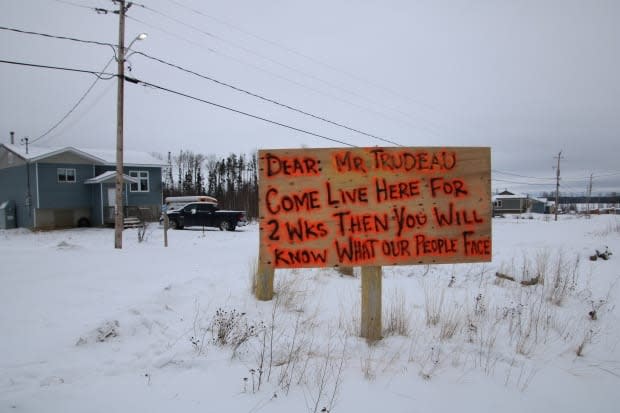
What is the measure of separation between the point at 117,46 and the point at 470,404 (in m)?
13.3

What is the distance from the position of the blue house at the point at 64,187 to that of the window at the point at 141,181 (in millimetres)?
67

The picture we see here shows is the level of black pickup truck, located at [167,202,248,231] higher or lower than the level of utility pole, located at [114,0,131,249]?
lower

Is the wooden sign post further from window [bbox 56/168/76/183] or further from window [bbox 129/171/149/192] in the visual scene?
window [bbox 129/171/149/192]

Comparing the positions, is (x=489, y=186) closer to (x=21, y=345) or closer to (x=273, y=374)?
(x=273, y=374)

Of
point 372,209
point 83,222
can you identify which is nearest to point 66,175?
point 83,222

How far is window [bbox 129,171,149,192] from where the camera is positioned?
25.7 m

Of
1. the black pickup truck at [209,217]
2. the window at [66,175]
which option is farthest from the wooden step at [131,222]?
the window at [66,175]

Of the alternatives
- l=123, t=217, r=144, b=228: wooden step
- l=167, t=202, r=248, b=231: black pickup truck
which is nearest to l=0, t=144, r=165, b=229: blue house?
l=123, t=217, r=144, b=228: wooden step

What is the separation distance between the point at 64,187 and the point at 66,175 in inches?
33.0

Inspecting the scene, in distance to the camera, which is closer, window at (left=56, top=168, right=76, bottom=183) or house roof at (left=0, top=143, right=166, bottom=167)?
house roof at (left=0, top=143, right=166, bottom=167)

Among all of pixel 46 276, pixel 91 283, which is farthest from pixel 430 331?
pixel 46 276

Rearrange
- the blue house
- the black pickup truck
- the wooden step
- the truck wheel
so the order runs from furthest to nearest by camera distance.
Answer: the truck wheel
the wooden step
the blue house
the black pickup truck

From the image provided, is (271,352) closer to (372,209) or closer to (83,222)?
(372,209)

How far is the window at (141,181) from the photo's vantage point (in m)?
25.7
